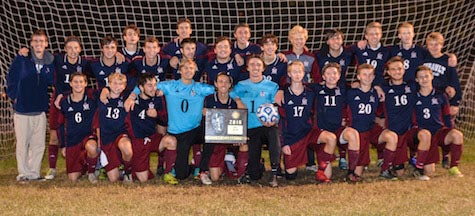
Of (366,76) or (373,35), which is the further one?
(373,35)

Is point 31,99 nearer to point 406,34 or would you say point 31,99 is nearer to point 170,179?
point 170,179

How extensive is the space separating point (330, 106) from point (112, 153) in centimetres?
176

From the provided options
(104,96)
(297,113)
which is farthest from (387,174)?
(104,96)

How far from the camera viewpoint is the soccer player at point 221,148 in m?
5.13

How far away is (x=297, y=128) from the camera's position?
5.21 meters

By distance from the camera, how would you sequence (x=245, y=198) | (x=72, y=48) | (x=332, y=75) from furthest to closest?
(x=72, y=48), (x=332, y=75), (x=245, y=198)

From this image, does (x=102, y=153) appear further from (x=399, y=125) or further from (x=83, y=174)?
(x=399, y=125)

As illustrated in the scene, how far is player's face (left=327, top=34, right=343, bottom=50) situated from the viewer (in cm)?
548

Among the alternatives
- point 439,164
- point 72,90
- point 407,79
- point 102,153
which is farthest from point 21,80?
point 439,164

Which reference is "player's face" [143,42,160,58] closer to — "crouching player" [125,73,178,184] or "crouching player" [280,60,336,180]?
"crouching player" [125,73,178,184]

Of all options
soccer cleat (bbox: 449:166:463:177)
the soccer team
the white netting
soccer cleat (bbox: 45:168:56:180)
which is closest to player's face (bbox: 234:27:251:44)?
the soccer team

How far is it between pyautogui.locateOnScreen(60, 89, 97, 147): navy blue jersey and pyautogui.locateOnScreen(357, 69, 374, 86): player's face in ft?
7.03

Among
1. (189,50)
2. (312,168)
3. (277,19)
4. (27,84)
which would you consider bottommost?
(312,168)

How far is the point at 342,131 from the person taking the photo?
523 centimetres
